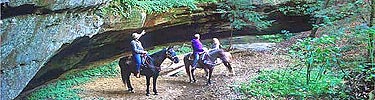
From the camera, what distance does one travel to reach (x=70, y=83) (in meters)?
13.1

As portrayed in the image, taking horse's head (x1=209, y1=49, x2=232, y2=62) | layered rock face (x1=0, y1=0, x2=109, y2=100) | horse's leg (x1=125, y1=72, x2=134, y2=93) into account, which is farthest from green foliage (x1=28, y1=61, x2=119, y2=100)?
horse's head (x1=209, y1=49, x2=232, y2=62)

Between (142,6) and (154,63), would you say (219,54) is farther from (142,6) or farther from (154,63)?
(142,6)

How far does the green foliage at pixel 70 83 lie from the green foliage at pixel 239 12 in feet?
18.4

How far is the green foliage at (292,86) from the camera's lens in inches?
389

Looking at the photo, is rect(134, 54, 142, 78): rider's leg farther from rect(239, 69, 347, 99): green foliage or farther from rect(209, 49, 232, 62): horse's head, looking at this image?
rect(239, 69, 347, 99): green foliage

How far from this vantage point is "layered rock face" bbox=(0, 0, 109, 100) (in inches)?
312

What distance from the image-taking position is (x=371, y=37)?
7.86 m

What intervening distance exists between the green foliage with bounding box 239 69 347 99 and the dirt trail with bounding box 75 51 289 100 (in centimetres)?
51

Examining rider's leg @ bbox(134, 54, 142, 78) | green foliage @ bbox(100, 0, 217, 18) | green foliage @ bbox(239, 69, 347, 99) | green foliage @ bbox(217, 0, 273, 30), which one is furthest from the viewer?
green foliage @ bbox(217, 0, 273, 30)

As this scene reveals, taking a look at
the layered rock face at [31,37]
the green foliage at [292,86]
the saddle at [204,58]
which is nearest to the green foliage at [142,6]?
the layered rock face at [31,37]

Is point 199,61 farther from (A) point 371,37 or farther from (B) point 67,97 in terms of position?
(A) point 371,37

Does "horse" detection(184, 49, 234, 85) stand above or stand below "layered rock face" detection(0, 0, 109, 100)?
below

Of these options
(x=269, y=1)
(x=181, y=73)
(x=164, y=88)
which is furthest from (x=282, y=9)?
(x=164, y=88)

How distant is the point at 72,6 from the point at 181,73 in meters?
6.13
